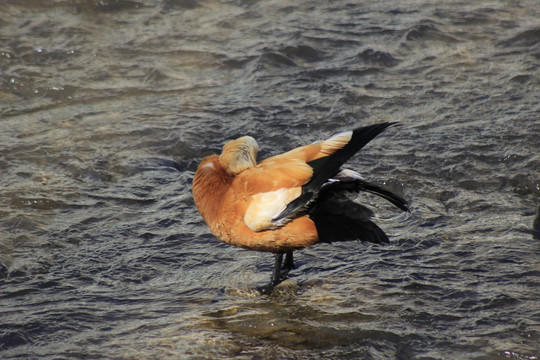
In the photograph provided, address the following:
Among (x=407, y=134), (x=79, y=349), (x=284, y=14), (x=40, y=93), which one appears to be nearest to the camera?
(x=79, y=349)

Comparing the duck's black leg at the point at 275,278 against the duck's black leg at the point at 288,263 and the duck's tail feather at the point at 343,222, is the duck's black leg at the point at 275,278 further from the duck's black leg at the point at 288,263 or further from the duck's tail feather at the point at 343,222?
the duck's tail feather at the point at 343,222

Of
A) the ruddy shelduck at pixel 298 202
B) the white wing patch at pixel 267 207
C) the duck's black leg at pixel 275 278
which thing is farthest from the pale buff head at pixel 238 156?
the duck's black leg at pixel 275 278

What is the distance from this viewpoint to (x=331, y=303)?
4125 mm

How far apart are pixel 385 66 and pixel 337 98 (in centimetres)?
119

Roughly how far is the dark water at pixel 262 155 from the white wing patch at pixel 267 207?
2.03 feet

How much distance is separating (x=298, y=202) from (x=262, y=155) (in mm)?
2637

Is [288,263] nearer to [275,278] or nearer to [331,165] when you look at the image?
[275,278]

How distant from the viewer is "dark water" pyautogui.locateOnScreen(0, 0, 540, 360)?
3826mm

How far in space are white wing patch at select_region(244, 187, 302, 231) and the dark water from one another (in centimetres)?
62

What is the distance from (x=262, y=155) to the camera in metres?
6.35

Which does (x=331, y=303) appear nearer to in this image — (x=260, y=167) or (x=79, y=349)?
(x=260, y=167)

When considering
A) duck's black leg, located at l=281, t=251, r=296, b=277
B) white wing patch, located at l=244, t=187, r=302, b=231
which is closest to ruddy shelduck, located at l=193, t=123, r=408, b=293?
white wing patch, located at l=244, t=187, r=302, b=231

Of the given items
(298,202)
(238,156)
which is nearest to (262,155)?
(238,156)

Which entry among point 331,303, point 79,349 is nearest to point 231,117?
point 331,303
